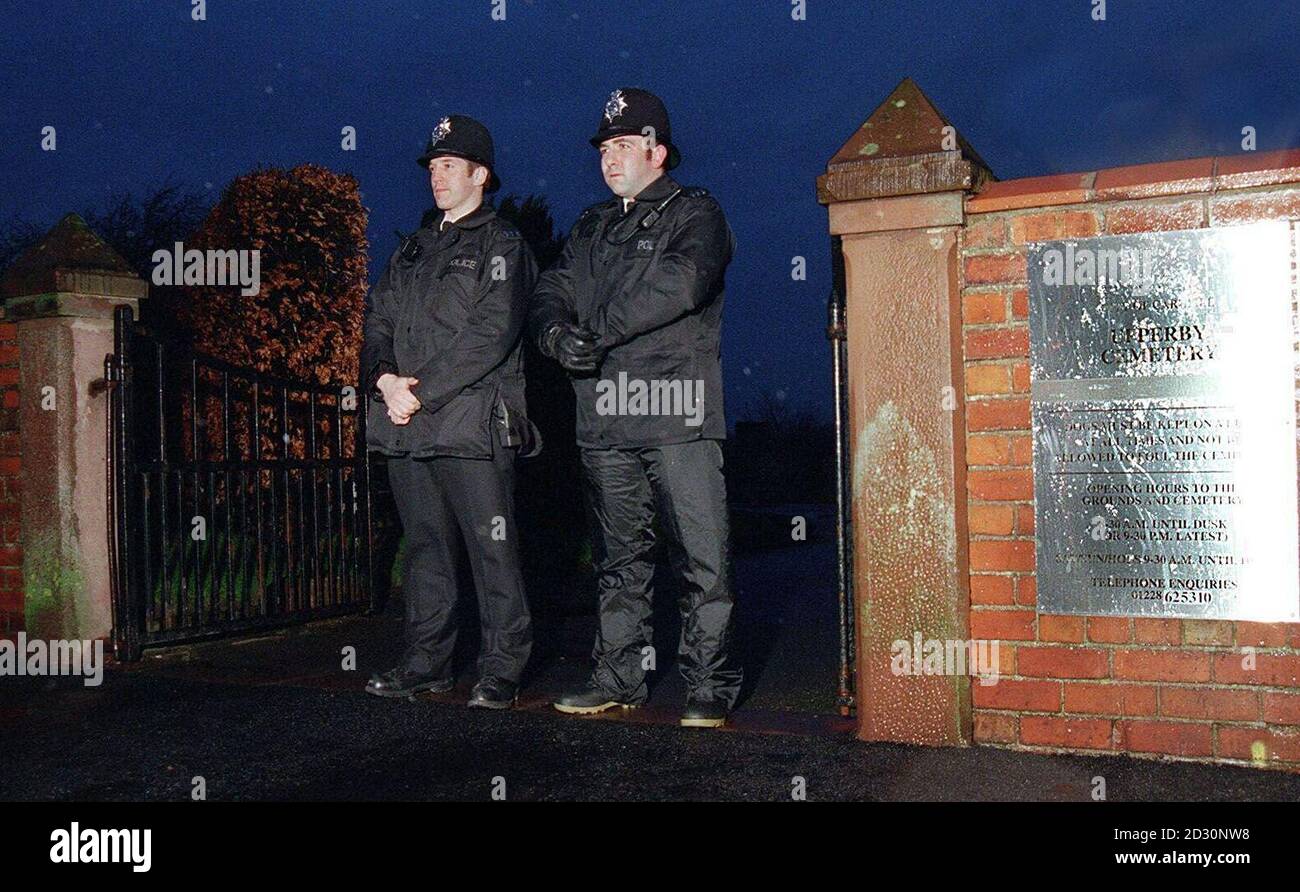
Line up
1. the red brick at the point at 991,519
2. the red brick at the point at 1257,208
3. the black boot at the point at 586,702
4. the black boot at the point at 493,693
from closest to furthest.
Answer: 1. the red brick at the point at 1257,208
2. the red brick at the point at 991,519
3. the black boot at the point at 586,702
4. the black boot at the point at 493,693

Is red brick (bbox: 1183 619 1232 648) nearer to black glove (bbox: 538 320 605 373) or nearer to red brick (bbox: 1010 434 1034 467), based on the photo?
red brick (bbox: 1010 434 1034 467)

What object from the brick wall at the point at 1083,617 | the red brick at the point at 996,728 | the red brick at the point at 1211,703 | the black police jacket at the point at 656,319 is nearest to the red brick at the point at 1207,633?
the brick wall at the point at 1083,617

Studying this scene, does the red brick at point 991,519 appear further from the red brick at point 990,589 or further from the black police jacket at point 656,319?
the black police jacket at point 656,319

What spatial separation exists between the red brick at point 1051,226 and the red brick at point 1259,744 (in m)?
1.50

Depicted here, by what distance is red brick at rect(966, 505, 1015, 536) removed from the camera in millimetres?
3664

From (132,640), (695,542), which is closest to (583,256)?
(695,542)

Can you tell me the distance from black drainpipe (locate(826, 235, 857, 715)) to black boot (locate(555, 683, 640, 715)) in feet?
2.72

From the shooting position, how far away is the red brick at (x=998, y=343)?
3.64 meters

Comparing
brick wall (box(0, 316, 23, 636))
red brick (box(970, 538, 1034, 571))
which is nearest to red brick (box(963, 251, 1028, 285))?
red brick (box(970, 538, 1034, 571))

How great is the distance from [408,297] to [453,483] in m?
0.76

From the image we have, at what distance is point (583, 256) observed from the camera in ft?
14.3
